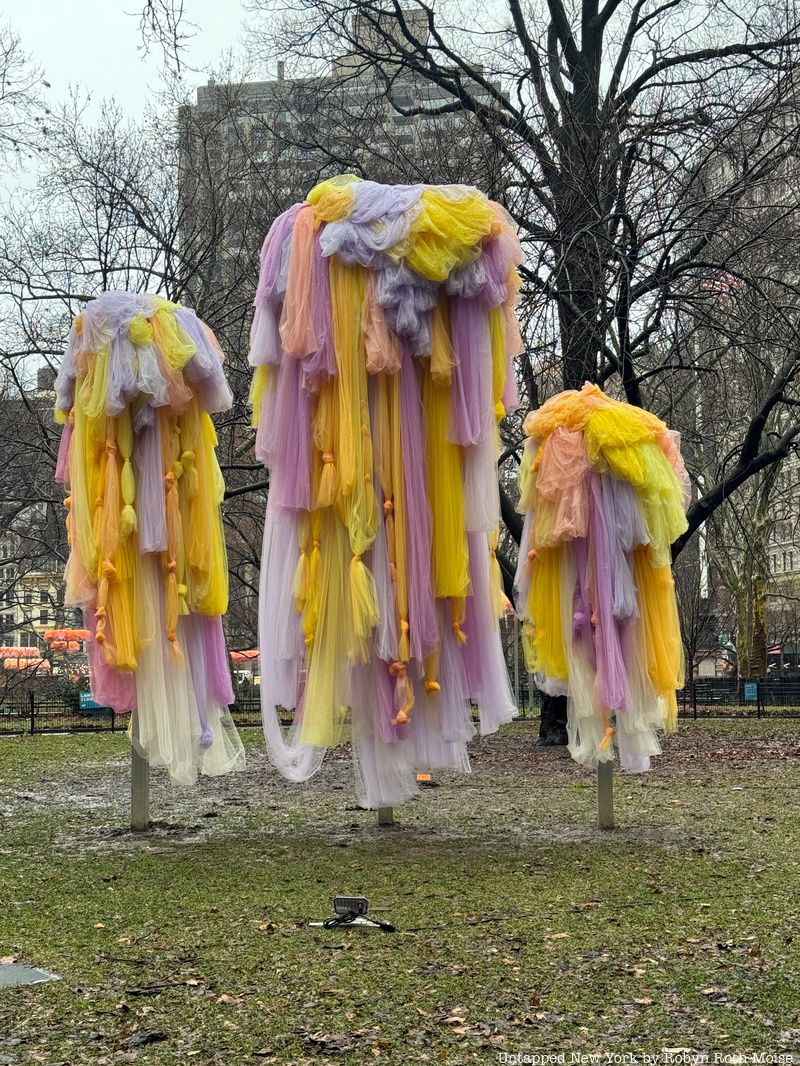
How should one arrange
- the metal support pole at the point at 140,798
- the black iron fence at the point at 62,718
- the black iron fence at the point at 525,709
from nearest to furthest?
1. the metal support pole at the point at 140,798
2. the black iron fence at the point at 62,718
3. the black iron fence at the point at 525,709

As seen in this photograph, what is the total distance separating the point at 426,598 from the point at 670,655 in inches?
82.4

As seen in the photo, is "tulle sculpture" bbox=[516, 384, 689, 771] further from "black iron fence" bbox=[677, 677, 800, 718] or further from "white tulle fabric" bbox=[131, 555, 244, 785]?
"black iron fence" bbox=[677, 677, 800, 718]

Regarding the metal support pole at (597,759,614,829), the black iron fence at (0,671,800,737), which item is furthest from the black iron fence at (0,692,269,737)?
the metal support pole at (597,759,614,829)

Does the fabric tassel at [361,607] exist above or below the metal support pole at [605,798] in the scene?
above

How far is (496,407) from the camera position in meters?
7.35

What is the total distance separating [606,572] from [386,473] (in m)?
1.77

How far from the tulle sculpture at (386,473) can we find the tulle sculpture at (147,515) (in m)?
1.01

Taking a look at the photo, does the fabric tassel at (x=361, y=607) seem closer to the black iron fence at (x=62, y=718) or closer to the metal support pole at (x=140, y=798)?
the metal support pole at (x=140, y=798)

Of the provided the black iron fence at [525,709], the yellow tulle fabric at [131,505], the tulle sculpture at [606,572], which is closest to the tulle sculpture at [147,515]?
the yellow tulle fabric at [131,505]

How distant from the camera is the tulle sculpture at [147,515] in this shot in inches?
313

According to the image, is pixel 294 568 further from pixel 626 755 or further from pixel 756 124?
pixel 756 124

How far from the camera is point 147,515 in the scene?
8016 mm

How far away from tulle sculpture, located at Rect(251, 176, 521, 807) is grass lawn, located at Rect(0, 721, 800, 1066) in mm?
896

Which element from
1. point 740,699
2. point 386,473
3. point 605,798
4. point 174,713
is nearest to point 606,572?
point 605,798
